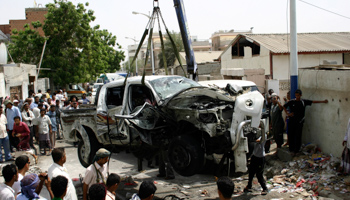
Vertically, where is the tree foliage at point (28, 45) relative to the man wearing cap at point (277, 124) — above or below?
above

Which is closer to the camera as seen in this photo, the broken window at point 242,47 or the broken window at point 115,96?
the broken window at point 115,96

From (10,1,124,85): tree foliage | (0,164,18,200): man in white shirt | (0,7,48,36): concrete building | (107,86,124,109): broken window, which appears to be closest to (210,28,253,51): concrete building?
(0,7,48,36): concrete building

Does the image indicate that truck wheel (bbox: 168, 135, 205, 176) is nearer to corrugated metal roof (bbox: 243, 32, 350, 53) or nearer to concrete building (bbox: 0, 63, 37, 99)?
concrete building (bbox: 0, 63, 37, 99)

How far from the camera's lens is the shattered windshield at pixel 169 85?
7.93 m

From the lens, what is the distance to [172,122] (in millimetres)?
7547

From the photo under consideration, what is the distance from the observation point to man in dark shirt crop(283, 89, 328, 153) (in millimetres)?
8641

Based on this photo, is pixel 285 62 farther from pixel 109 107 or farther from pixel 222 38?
pixel 222 38

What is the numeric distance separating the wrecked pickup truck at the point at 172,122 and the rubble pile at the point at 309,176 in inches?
53.2

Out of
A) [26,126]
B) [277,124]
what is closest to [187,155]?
[277,124]

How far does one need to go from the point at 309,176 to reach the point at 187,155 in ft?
9.36

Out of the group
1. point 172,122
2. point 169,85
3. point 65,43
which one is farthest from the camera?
point 65,43

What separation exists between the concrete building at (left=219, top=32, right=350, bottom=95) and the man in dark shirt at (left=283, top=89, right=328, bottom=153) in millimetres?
9551

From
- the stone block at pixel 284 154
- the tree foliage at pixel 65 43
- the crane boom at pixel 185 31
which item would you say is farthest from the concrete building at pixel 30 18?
the stone block at pixel 284 154

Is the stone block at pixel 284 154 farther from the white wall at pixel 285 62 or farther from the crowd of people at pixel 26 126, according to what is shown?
the white wall at pixel 285 62
